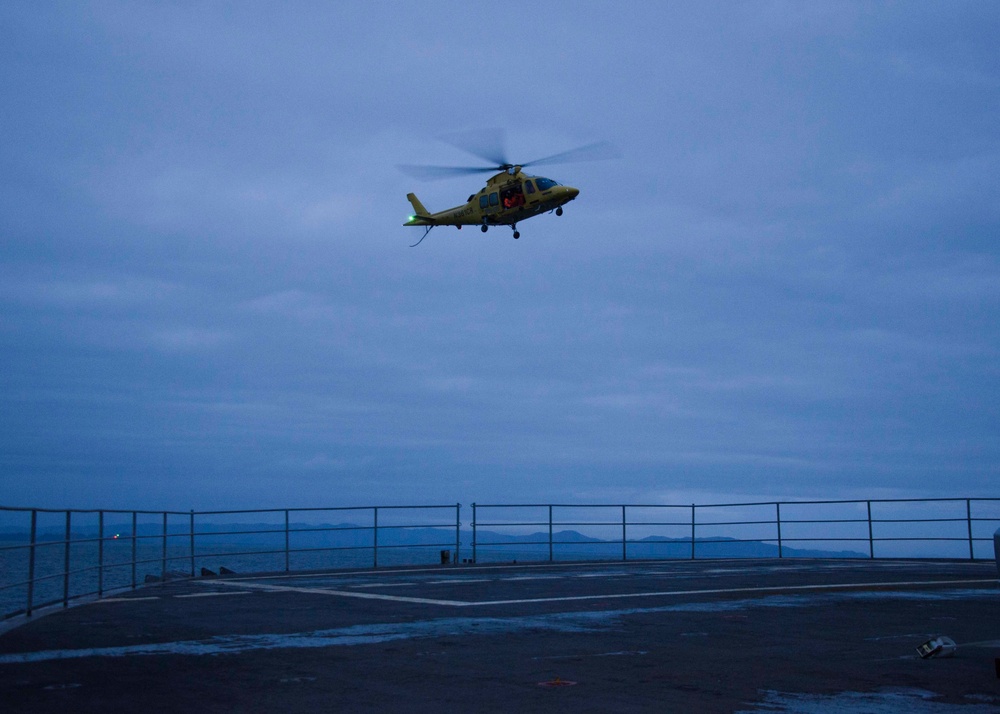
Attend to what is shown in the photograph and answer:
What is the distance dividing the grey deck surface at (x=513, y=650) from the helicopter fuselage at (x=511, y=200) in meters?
16.3

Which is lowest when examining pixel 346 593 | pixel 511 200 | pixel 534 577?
pixel 534 577

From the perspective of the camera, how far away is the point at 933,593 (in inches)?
556

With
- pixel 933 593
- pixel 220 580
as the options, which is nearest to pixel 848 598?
pixel 933 593

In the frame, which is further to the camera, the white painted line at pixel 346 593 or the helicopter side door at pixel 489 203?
the helicopter side door at pixel 489 203

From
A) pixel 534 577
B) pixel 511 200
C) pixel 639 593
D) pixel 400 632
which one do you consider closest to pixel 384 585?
pixel 534 577

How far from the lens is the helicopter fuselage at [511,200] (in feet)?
97.1

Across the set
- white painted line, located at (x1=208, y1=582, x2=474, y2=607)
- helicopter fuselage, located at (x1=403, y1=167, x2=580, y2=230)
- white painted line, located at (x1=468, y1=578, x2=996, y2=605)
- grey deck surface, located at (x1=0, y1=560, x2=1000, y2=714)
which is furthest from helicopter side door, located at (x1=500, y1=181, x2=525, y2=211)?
white painted line, located at (x1=468, y1=578, x2=996, y2=605)

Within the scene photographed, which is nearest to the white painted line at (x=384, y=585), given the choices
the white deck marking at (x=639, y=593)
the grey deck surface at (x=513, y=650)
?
the grey deck surface at (x=513, y=650)

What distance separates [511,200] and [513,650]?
75.4 ft

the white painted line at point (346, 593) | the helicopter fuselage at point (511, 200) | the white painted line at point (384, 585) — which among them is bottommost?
the white painted line at point (384, 585)

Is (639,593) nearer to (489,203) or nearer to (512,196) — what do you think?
(512,196)

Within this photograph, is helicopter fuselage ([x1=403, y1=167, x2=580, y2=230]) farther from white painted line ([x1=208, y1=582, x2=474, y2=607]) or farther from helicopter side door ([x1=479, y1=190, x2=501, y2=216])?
white painted line ([x1=208, y1=582, x2=474, y2=607])

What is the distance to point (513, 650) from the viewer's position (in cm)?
865

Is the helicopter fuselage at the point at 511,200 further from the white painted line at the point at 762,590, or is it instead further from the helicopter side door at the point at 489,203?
the white painted line at the point at 762,590
